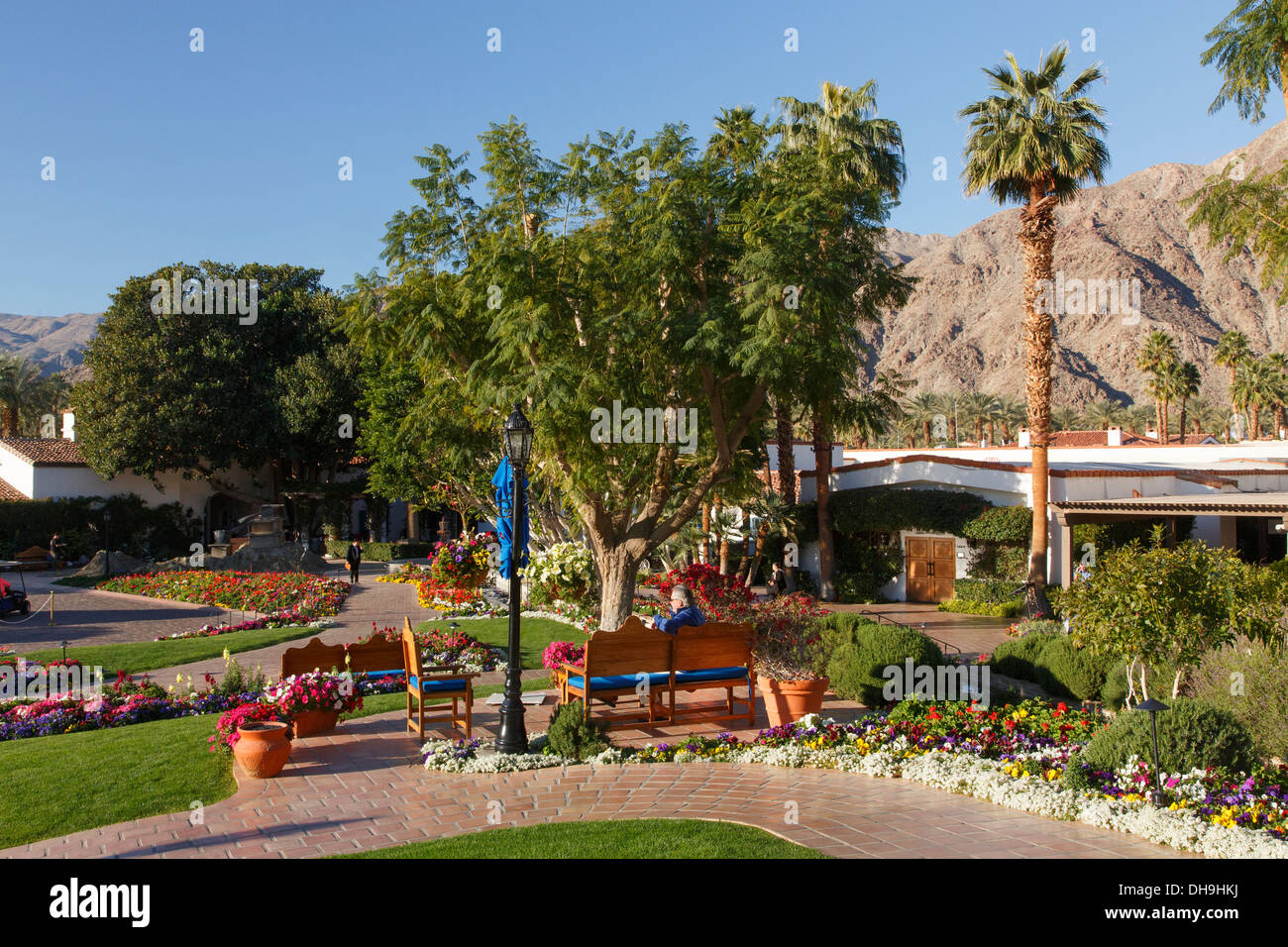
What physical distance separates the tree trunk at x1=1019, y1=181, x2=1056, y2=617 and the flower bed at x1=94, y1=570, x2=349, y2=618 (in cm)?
1810

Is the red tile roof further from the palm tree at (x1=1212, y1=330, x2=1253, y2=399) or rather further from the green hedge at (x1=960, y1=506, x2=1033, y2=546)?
the palm tree at (x1=1212, y1=330, x2=1253, y2=399)

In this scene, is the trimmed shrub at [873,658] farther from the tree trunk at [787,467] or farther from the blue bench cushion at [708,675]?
the tree trunk at [787,467]

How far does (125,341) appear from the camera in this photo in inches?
1534

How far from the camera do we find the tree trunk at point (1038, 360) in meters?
23.2

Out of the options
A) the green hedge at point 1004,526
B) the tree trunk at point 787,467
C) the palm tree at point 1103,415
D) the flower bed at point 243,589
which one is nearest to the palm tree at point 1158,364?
the palm tree at point 1103,415

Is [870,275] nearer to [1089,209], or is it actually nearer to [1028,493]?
[1028,493]

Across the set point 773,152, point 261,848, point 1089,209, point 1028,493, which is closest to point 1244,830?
point 261,848

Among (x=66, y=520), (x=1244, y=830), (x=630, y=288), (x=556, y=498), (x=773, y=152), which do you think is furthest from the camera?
(x=66, y=520)

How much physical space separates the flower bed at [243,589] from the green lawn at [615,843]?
1662cm

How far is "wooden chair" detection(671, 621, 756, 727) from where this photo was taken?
9328 mm

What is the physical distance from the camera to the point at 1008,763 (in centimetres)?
740

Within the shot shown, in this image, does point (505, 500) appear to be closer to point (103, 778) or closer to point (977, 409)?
point (103, 778)

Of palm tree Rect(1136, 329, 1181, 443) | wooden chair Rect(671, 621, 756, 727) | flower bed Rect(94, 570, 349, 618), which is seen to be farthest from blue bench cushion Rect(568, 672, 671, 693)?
palm tree Rect(1136, 329, 1181, 443)

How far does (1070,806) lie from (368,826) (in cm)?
501
